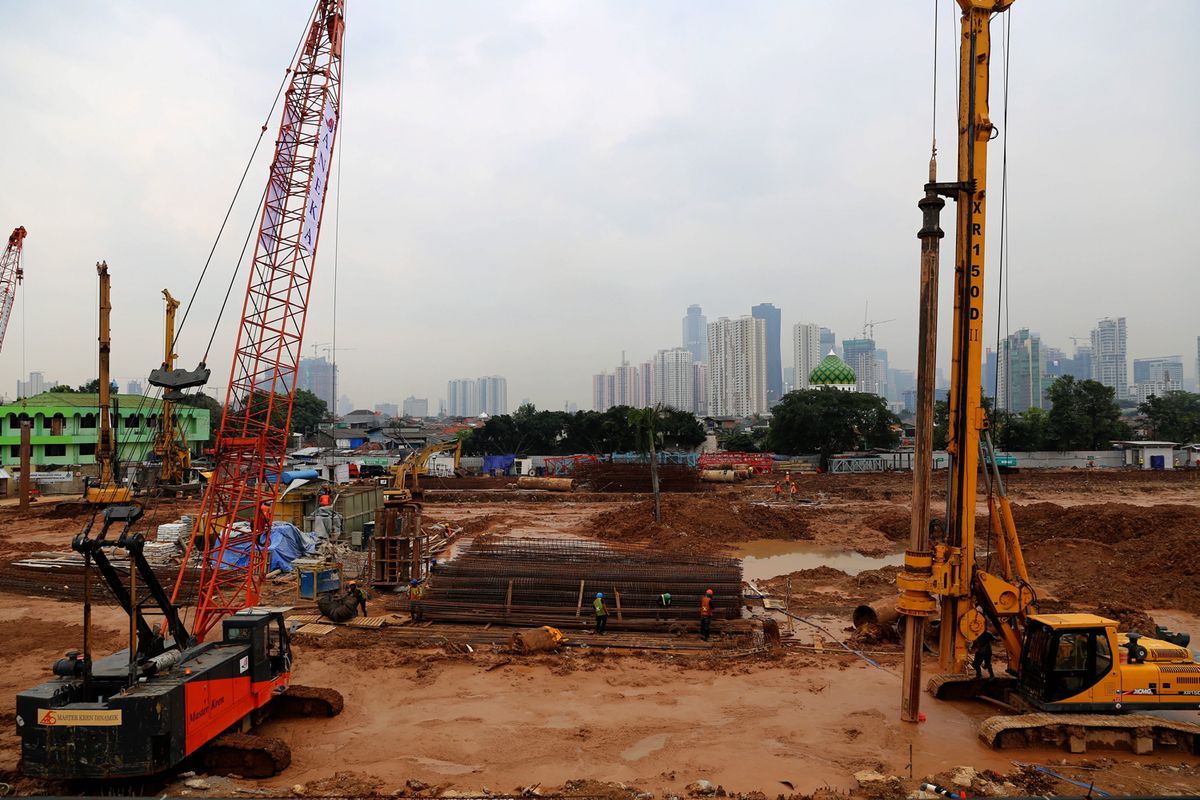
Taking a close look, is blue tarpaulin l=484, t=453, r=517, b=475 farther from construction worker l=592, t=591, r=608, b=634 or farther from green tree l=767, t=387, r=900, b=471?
construction worker l=592, t=591, r=608, b=634

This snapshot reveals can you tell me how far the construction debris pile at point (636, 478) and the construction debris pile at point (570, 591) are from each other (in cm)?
2503

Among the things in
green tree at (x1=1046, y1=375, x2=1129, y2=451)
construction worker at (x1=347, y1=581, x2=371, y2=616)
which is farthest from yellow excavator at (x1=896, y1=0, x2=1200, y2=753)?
green tree at (x1=1046, y1=375, x2=1129, y2=451)

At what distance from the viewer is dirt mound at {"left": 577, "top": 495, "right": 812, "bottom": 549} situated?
29108 mm

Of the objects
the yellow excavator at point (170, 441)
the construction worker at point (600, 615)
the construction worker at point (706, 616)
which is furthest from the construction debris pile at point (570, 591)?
the yellow excavator at point (170, 441)

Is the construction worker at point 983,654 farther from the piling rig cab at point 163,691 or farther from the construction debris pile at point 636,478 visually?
the construction debris pile at point 636,478

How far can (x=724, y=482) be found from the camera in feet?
157

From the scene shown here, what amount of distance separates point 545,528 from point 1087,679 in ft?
80.6

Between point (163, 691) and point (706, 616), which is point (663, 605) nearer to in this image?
point (706, 616)

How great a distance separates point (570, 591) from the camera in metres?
16.7

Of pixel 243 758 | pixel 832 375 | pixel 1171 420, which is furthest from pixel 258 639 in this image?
pixel 832 375

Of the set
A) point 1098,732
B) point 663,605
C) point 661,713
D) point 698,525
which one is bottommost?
point 661,713

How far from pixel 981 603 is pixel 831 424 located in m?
49.4

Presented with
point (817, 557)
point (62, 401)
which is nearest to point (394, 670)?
point (817, 557)

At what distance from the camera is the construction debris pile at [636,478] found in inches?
1705
